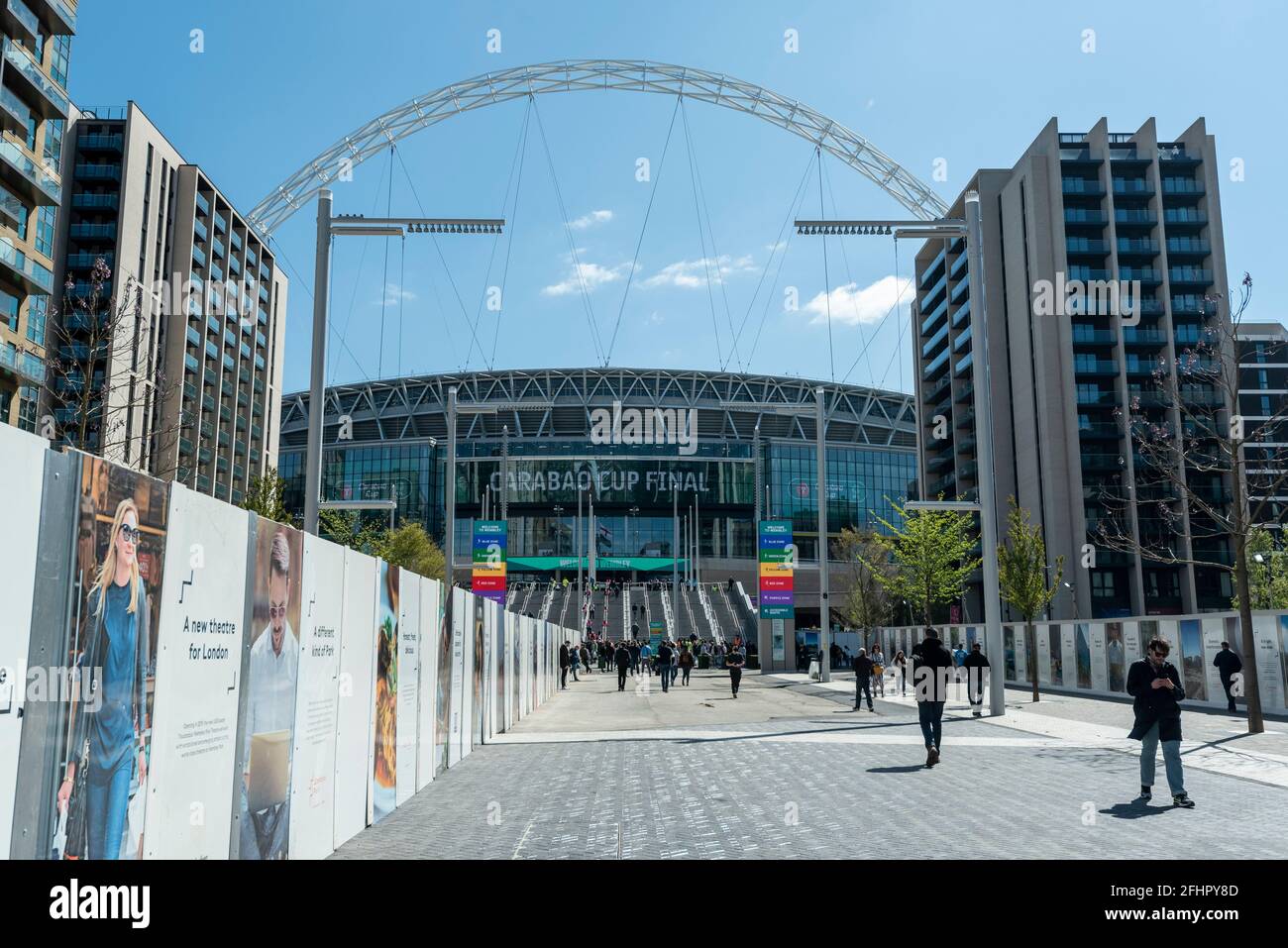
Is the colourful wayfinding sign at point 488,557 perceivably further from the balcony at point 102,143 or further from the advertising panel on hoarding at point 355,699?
the balcony at point 102,143

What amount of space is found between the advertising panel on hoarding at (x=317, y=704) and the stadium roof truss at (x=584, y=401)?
338 feet

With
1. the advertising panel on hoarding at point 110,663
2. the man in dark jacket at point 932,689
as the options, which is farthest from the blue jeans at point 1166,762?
the advertising panel on hoarding at point 110,663

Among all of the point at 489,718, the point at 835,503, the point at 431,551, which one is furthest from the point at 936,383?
the point at 489,718

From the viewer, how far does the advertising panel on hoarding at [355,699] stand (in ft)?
27.9

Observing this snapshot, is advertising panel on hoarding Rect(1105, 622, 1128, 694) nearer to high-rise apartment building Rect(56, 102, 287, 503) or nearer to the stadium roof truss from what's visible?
high-rise apartment building Rect(56, 102, 287, 503)

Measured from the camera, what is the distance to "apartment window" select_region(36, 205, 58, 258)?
48469 mm

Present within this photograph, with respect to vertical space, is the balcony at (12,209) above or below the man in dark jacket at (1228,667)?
above

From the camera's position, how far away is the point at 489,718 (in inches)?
717

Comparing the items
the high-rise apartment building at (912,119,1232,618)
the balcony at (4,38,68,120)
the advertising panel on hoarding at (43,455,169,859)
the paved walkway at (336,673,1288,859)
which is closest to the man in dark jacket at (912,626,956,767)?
the paved walkway at (336,673,1288,859)

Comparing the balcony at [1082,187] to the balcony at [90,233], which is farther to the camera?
the balcony at [1082,187]

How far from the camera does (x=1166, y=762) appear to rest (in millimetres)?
10547

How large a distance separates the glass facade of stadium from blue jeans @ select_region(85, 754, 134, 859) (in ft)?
325
